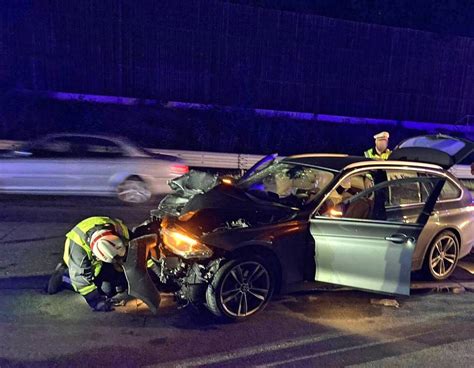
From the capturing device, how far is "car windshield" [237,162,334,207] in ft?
15.5

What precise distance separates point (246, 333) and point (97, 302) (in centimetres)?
142

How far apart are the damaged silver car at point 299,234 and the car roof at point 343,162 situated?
0.05ft

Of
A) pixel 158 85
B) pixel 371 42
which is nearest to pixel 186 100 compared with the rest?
pixel 158 85

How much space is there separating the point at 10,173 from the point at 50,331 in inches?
209

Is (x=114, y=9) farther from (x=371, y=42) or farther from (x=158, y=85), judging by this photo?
(x=371, y=42)

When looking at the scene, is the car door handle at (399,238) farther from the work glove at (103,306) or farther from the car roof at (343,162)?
the work glove at (103,306)

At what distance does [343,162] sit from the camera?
4.94 meters

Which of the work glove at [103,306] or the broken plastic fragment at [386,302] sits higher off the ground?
the work glove at [103,306]

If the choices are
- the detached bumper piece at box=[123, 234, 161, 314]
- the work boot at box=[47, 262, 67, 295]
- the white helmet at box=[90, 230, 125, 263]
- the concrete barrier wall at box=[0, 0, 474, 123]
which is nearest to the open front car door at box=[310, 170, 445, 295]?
the detached bumper piece at box=[123, 234, 161, 314]

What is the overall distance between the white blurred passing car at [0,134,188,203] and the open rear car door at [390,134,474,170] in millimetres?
4549

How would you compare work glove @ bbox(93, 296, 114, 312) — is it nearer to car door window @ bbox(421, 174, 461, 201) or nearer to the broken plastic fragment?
the broken plastic fragment

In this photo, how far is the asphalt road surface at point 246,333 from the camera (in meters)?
3.41

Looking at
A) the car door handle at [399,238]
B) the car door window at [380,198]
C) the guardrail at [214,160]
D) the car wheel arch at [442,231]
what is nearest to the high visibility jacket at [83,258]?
the car door window at [380,198]

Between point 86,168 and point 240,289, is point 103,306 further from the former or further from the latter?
point 86,168
